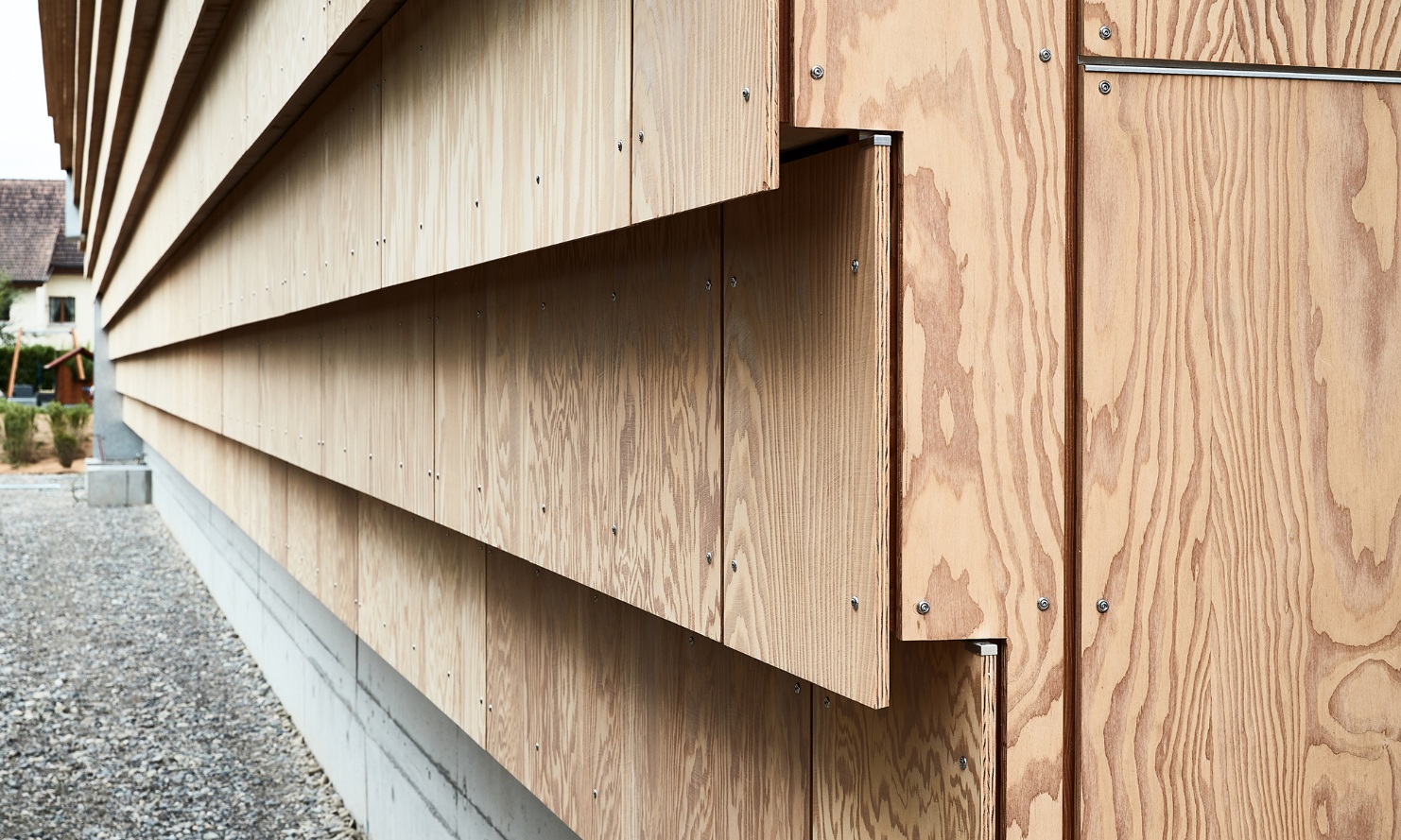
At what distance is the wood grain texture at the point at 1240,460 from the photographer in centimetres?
161

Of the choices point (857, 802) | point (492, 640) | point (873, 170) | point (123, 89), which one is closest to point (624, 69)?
point (873, 170)

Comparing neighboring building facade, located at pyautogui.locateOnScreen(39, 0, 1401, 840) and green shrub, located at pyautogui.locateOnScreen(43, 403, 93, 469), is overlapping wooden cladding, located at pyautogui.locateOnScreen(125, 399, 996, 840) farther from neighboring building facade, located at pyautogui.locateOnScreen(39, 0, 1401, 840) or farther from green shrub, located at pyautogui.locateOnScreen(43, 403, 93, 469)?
green shrub, located at pyautogui.locateOnScreen(43, 403, 93, 469)

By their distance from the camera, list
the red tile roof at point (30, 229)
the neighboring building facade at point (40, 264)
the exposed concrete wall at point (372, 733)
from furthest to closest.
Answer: the red tile roof at point (30, 229) → the neighboring building facade at point (40, 264) → the exposed concrete wall at point (372, 733)

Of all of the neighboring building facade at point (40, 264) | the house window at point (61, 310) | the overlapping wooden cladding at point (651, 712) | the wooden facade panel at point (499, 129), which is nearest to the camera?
the overlapping wooden cladding at point (651, 712)

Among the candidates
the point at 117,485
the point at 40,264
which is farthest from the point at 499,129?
the point at 40,264

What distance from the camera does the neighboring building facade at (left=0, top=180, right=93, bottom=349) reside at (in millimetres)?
61812

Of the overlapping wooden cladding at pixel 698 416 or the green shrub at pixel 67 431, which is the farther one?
the green shrub at pixel 67 431

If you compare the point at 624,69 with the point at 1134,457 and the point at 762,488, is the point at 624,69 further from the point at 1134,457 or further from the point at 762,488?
the point at 1134,457

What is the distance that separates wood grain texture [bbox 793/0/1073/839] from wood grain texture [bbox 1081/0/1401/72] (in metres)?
0.07

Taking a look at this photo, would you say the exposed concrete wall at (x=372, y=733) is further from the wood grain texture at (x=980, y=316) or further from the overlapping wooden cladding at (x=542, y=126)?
the wood grain texture at (x=980, y=316)

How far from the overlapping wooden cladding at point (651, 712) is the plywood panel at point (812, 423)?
133 mm

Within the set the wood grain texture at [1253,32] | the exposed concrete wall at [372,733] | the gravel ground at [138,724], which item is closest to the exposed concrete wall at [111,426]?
the gravel ground at [138,724]

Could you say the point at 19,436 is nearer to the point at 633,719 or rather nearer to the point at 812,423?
the point at 633,719

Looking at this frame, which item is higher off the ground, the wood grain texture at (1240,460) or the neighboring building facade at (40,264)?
the neighboring building facade at (40,264)
